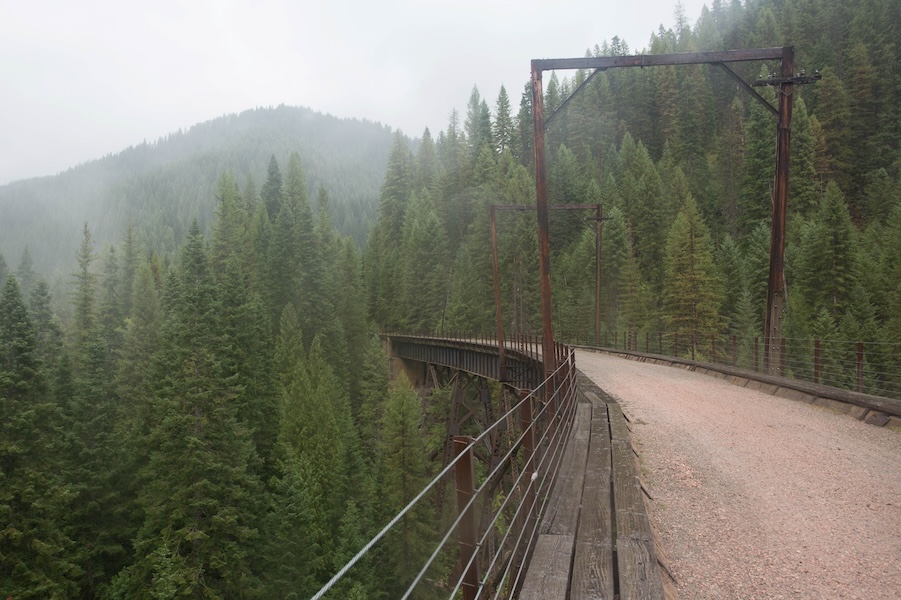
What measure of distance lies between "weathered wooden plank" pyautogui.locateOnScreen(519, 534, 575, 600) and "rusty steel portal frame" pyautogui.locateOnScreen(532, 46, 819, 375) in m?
7.98

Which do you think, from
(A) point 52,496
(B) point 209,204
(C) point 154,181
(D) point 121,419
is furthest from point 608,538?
(C) point 154,181

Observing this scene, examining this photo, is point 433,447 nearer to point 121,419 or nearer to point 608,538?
point 121,419

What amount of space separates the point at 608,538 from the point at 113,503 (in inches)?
1254

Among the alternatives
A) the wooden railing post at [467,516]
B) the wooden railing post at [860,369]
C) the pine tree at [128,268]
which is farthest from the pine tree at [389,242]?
the wooden railing post at [467,516]

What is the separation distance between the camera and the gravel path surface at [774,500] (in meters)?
4.32

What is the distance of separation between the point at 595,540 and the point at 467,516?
6.25 ft

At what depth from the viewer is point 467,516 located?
9.50 feet

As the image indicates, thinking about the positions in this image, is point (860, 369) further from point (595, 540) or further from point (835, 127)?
point (835, 127)

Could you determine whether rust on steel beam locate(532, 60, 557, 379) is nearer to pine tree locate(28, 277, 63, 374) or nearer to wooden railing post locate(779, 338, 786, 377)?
wooden railing post locate(779, 338, 786, 377)

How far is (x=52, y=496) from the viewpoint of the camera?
23188 mm

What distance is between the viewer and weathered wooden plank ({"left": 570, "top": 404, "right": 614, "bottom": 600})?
352cm

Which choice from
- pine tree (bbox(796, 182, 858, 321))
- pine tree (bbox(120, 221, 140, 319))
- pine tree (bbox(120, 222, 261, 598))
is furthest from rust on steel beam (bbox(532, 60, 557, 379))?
pine tree (bbox(120, 221, 140, 319))

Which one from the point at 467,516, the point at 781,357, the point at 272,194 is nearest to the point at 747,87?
the point at 781,357

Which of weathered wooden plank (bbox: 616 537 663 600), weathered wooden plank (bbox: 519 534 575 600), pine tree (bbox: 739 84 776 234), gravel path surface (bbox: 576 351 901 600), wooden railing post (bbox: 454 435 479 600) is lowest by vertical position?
gravel path surface (bbox: 576 351 901 600)
